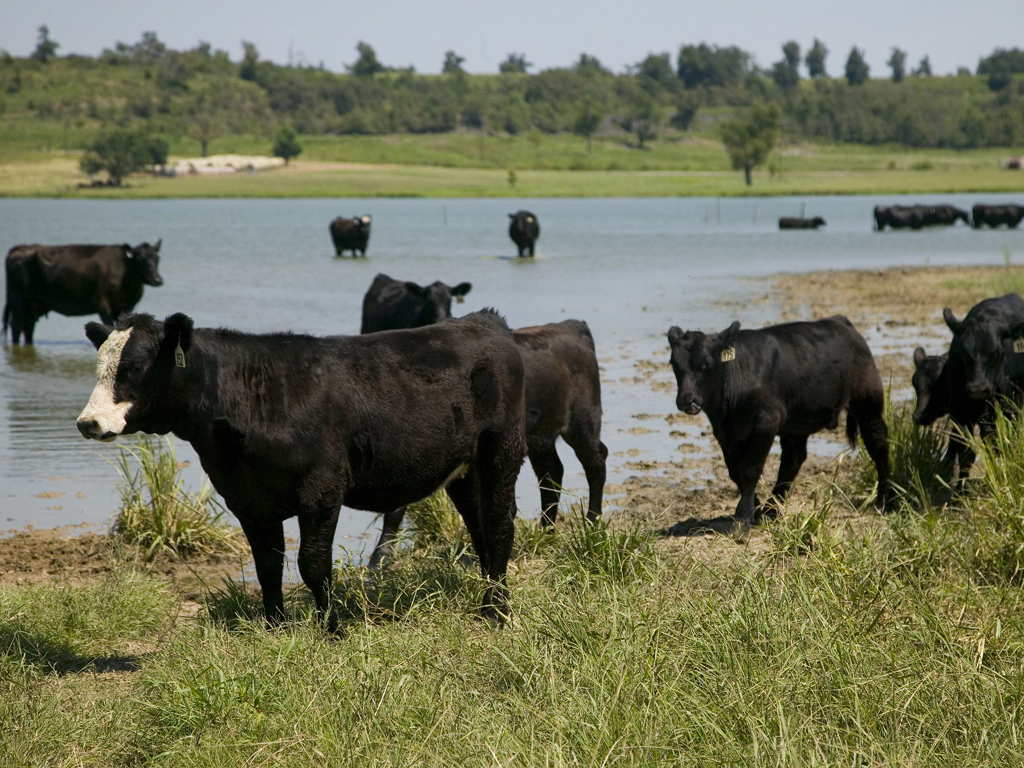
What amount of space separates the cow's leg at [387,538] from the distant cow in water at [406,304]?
4414 millimetres

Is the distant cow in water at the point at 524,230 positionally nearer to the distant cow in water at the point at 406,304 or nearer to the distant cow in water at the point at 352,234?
the distant cow in water at the point at 352,234

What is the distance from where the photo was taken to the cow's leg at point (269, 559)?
5.47 meters

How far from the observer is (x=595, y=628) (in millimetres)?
4836

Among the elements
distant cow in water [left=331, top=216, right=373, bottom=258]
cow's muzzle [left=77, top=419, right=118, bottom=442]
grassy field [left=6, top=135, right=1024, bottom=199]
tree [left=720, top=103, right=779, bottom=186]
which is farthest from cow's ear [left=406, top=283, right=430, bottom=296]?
tree [left=720, top=103, right=779, bottom=186]

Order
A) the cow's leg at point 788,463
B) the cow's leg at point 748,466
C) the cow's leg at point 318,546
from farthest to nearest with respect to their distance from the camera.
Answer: the cow's leg at point 788,463, the cow's leg at point 748,466, the cow's leg at point 318,546

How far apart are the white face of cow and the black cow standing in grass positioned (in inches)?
146

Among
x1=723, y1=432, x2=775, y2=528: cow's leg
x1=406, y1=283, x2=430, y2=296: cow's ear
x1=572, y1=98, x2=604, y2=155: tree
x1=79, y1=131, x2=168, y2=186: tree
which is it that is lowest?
x1=723, y1=432, x2=775, y2=528: cow's leg

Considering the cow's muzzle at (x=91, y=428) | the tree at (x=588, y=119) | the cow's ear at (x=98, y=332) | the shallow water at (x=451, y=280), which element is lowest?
the shallow water at (x=451, y=280)

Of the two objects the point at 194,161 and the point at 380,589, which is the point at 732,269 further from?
the point at 194,161

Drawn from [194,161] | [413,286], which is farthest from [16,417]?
[194,161]

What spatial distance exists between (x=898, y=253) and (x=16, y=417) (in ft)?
102

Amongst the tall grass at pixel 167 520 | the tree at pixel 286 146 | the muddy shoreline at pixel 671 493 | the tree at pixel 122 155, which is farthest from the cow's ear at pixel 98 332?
the tree at pixel 286 146

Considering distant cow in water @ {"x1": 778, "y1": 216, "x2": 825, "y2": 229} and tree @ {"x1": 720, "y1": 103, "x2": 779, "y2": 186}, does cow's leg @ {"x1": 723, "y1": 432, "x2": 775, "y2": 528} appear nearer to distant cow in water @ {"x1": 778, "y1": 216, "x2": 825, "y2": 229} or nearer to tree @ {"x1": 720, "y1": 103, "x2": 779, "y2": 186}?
distant cow in water @ {"x1": 778, "y1": 216, "x2": 825, "y2": 229}

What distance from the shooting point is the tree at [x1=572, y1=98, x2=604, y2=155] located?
545ft
